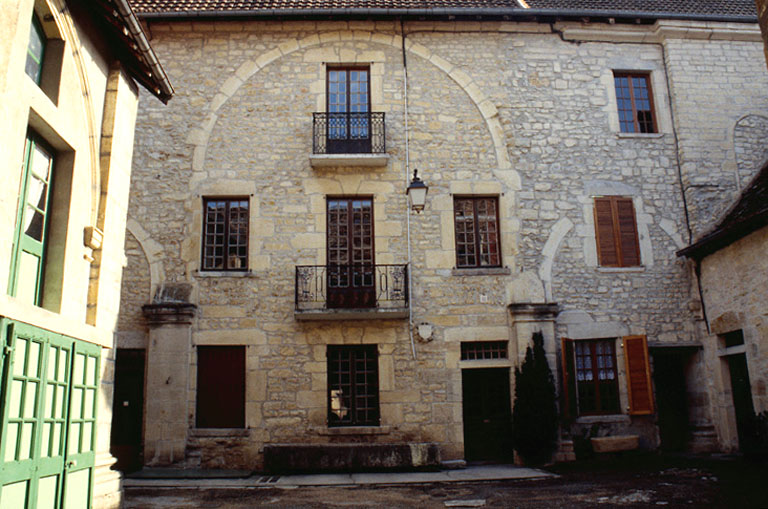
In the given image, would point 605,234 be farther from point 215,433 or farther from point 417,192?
point 215,433

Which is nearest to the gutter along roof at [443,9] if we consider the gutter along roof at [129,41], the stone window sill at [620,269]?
the gutter along roof at [129,41]

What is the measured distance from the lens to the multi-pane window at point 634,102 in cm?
1185

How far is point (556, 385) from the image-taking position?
1044 cm

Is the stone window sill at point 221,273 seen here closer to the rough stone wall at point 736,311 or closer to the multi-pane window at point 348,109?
the multi-pane window at point 348,109

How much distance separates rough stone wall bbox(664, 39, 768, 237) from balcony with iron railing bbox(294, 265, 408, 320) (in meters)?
5.78

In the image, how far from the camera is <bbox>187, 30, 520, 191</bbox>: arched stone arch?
439 inches

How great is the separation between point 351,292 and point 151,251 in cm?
366

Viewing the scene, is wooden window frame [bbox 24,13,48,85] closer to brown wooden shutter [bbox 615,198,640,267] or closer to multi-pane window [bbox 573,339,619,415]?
multi-pane window [bbox 573,339,619,415]

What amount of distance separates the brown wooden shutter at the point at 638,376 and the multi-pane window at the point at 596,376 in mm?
262

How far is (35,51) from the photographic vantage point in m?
5.41

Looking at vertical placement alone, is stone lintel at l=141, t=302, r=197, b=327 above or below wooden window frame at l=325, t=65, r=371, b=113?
below

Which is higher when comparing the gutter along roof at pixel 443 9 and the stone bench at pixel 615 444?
the gutter along roof at pixel 443 9

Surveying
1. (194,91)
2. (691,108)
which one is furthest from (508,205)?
(194,91)

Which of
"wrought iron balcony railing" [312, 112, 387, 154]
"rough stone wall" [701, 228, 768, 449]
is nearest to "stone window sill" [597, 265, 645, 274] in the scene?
"rough stone wall" [701, 228, 768, 449]
